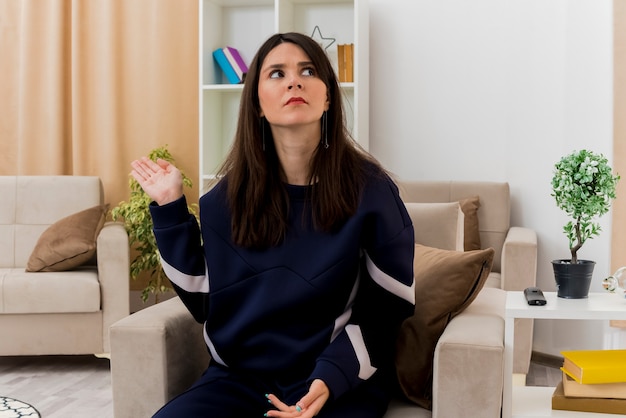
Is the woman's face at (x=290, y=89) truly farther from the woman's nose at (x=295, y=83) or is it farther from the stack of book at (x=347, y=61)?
the stack of book at (x=347, y=61)

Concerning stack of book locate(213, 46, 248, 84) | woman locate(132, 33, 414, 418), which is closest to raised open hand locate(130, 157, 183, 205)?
woman locate(132, 33, 414, 418)

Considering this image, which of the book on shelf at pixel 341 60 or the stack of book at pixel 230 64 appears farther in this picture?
the stack of book at pixel 230 64

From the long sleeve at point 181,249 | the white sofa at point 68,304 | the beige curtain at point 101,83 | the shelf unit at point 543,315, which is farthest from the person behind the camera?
the beige curtain at point 101,83

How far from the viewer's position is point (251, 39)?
440 centimetres

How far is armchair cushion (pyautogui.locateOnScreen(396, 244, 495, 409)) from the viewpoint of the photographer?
72.6 inches

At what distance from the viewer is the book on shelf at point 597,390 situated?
78.7 inches

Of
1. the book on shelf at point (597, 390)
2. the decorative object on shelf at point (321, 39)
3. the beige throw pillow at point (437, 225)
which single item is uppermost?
the decorative object on shelf at point (321, 39)

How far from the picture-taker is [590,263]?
6.91 ft

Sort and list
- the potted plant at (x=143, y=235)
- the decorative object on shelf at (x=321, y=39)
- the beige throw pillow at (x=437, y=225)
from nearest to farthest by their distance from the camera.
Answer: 1. the beige throw pillow at (x=437, y=225)
2. the potted plant at (x=143, y=235)
3. the decorative object on shelf at (x=321, y=39)

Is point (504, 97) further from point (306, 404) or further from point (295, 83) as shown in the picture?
point (306, 404)

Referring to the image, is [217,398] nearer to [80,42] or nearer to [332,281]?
[332,281]

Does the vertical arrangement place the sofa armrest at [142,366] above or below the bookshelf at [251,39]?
below

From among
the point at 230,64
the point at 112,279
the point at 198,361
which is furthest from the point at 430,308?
the point at 230,64

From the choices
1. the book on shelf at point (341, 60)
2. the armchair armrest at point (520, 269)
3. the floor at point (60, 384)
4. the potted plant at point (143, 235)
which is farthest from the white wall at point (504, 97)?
the floor at point (60, 384)
